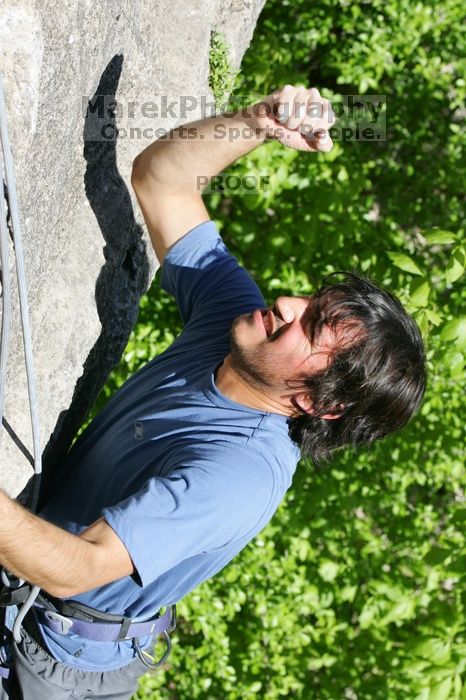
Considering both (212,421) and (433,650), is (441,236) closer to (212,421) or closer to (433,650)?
(212,421)

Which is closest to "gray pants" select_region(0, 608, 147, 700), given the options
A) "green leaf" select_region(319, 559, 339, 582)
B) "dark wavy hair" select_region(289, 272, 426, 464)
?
"dark wavy hair" select_region(289, 272, 426, 464)

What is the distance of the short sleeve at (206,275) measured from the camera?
244 centimetres

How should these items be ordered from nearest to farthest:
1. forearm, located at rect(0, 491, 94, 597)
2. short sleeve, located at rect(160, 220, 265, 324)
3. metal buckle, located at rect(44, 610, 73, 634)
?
forearm, located at rect(0, 491, 94, 597), metal buckle, located at rect(44, 610, 73, 634), short sleeve, located at rect(160, 220, 265, 324)

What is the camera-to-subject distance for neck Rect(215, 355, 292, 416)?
6.75 feet

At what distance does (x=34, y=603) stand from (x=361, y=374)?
99cm

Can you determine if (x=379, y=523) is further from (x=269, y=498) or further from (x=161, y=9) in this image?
(x=161, y=9)

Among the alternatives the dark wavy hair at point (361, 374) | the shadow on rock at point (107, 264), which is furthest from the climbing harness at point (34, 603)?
the dark wavy hair at point (361, 374)

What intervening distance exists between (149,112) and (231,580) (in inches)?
93.1

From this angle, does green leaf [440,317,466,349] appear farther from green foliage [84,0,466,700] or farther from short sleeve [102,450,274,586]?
short sleeve [102,450,274,586]

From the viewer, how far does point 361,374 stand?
208 cm

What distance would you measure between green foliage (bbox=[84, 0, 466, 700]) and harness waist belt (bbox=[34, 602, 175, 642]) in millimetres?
A: 1607

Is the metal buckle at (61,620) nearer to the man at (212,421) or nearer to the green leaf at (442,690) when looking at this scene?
the man at (212,421)

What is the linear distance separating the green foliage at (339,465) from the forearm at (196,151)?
1209 millimetres

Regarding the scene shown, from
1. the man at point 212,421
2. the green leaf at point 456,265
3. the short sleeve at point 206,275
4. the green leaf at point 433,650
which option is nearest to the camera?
the man at point 212,421
